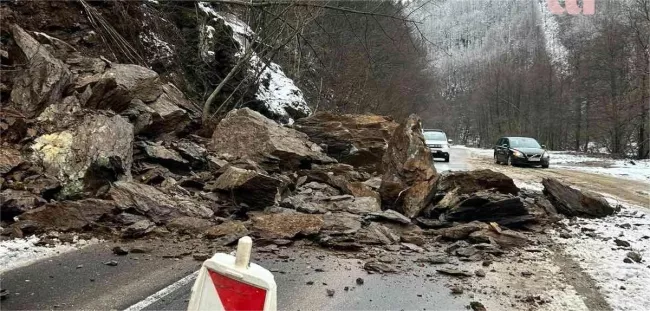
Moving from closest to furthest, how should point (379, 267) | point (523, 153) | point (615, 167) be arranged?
point (379, 267), point (523, 153), point (615, 167)

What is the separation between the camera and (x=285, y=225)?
6.82m

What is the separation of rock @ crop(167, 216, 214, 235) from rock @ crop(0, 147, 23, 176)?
98.6 inches

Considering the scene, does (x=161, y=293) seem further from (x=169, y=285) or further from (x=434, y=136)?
(x=434, y=136)

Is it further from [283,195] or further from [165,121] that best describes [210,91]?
[283,195]

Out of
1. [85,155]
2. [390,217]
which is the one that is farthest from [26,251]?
[390,217]

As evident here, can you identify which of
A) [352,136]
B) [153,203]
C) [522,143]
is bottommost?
[153,203]

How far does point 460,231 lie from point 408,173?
2.56 m

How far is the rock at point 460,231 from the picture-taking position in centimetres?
688

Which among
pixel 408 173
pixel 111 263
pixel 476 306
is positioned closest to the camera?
pixel 476 306

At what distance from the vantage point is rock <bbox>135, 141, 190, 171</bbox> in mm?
8867

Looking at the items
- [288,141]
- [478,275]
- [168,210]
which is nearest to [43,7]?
[288,141]

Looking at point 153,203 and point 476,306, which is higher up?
point 153,203

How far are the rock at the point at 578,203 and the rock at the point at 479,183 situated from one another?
780 millimetres

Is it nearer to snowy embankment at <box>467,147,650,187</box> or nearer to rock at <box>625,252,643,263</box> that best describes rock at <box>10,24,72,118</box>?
rock at <box>625,252,643,263</box>
